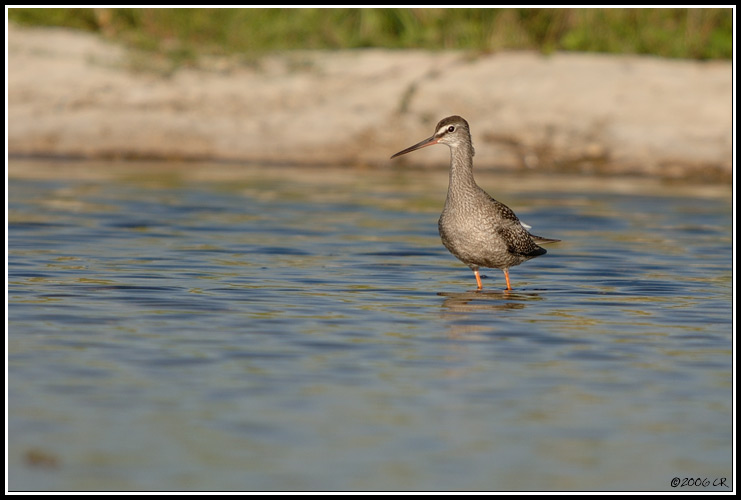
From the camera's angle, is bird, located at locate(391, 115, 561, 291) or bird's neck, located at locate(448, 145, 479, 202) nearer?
bird, located at locate(391, 115, 561, 291)

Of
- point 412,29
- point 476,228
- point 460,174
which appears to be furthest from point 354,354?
point 412,29

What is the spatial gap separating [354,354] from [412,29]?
14.3m

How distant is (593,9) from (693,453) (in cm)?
1607

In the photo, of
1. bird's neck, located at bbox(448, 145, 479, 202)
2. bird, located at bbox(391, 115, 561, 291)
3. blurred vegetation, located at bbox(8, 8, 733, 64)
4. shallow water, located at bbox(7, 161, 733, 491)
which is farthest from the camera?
blurred vegetation, located at bbox(8, 8, 733, 64)

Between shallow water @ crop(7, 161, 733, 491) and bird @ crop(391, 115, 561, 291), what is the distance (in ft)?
1.19

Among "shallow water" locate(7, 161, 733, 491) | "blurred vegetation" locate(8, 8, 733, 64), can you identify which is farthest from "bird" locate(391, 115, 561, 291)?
"blurred vegetation" locate(8, 8, 733, 64)

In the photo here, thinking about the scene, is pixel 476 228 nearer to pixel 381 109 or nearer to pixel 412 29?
pixel 381 109

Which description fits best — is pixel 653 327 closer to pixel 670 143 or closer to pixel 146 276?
pixel 146 276

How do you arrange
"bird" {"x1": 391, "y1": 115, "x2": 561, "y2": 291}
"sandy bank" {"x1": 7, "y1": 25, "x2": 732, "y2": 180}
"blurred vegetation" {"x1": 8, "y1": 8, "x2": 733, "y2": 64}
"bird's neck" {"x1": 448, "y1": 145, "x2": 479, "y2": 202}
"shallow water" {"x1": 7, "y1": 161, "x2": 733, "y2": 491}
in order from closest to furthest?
"shallow water" {"x1": 7, "y1": 161, "x2": 733, "y2": 491} → "bird" {"x1": 391, "y1": 115, "x2": 561, "y2": 291} → "bird's neck" {"x1": 448, "y1": 145, "x2": 479, "y2": 202} → "sandy bank" {"x1": 7, "y1": 25, "x2": 732, "y2": 180} → "blurred vegetation" {"x1": 8, "y1": 8, "x2": 733, "y2": 64}

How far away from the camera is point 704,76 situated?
19.2 m

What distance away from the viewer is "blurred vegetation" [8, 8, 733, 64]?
68.0 feet

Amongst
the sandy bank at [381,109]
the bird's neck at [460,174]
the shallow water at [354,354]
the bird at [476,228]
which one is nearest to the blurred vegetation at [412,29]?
the sandy bank at [381,109]

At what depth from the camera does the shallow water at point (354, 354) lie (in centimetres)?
568

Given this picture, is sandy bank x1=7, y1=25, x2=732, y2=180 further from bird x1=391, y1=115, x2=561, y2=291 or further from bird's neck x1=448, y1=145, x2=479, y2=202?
bird x1=391, y1=115, x2=561, y2=291
